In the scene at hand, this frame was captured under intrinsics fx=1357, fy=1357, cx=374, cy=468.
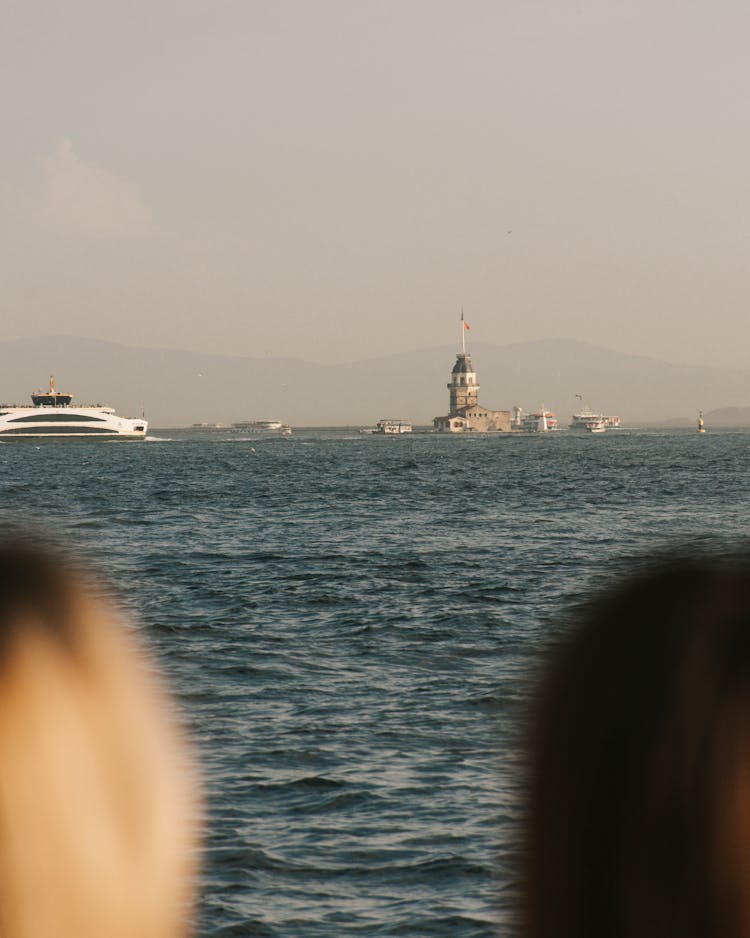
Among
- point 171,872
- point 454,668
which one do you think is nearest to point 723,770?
point 171,872

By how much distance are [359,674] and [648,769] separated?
2157 centimetres

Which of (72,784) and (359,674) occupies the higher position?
(72,784)

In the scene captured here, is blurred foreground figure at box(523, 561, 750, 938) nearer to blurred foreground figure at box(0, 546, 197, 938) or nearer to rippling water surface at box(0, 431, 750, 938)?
rippling water surface at box(0, 431, 750, 938)

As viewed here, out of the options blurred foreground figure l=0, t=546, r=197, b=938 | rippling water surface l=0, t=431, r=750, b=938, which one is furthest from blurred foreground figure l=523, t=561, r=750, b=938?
blurred foreground figure l=0, t=546, r=197, b=938

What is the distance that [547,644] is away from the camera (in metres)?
1.22

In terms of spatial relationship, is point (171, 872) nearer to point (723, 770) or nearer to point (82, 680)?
point (82, 680)

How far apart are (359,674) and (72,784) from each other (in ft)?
70.4

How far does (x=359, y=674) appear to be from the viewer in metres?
22.4

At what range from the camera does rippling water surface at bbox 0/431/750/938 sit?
40.7ft

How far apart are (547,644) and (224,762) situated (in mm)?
15909

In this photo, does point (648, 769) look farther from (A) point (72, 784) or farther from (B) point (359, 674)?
→ (B) point (359, 674)

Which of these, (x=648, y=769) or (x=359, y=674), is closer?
(x=648, y=769)

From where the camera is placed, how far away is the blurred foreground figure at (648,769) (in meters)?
1.03

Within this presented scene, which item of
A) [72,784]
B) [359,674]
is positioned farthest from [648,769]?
[359,674]
